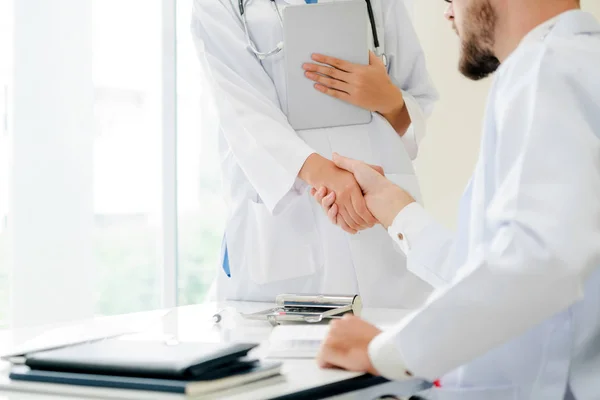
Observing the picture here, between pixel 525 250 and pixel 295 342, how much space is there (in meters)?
0.42

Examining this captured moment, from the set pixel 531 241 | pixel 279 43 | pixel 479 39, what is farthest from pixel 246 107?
pixel 531 241

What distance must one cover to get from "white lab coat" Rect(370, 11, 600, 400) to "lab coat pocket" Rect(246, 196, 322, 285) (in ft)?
2.18

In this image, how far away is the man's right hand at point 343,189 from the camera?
1.47 meters

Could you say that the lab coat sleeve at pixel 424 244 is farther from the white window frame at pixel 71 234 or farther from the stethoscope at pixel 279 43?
the white window frame at pixel 71 234

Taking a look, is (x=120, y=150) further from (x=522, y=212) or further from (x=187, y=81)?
(x=522, y=212)

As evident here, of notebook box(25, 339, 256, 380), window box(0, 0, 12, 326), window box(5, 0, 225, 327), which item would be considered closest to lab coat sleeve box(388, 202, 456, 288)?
notebook box(25, 339, 256, 380)

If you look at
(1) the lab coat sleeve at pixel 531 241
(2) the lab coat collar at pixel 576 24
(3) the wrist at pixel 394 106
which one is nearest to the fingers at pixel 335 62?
(3) the wrist at pixel 394 106

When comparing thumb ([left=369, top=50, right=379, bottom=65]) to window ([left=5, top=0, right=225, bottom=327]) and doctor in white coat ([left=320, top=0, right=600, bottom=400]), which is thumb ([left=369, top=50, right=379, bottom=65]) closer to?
doctor in white coat ([left=320, top=0, right=600, bottom=400])

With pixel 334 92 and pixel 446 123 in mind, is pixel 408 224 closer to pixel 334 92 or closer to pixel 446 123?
pixel 334 92

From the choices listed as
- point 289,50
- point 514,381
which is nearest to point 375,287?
point 289,50

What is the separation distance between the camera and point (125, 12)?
309 centimetres

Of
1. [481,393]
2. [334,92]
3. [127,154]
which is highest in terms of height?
[334,92]

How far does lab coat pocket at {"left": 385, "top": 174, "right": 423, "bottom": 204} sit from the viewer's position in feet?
5.46

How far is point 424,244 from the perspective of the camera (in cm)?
117
